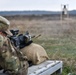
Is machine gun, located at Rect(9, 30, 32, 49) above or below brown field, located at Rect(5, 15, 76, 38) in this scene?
above

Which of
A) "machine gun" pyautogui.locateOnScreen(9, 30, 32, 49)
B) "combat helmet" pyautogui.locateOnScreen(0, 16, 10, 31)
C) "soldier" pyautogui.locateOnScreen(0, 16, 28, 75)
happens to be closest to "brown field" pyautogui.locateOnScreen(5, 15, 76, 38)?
"machine gun" pyautogui.locateOnScreen(9, 30, 32, 49)

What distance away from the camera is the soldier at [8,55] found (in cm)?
503

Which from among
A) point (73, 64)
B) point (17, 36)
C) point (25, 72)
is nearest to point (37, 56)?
point (17, 36)

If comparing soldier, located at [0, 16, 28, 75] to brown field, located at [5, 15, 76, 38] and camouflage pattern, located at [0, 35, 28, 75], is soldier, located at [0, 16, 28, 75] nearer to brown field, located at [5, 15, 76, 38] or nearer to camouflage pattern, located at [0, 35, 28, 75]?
camouflage pattern, located at [0, 35, 28, 75]

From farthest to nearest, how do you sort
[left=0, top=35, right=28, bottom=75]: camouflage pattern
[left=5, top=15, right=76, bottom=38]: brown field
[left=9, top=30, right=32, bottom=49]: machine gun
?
[left=5, top=15, right=76, bottom=38]: brown field, [left=9, top=30, right=32, bottom=49]: machine gun, [left=0, top=35, right=28, bottom=75]: camouflage pattern

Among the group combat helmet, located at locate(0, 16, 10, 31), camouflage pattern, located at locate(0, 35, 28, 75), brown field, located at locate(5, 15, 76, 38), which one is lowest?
brown field, located at locate(5, 15, 76, 38)

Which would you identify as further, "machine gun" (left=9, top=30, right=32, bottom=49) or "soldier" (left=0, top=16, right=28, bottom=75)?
"machine gun" (left=9, top=30, right=32, bottom=49)

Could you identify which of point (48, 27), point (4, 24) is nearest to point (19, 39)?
point (4, 24)

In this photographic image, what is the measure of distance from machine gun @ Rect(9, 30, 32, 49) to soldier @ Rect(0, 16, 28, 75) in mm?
481

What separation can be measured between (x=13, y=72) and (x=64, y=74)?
10.0ft

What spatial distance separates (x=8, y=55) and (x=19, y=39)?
108 cm

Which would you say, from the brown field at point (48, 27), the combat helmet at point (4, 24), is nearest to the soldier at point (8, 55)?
the combat helmet at point (4, 24)

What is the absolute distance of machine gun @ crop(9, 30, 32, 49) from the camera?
5.82 meters

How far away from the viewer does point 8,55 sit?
5.07m
